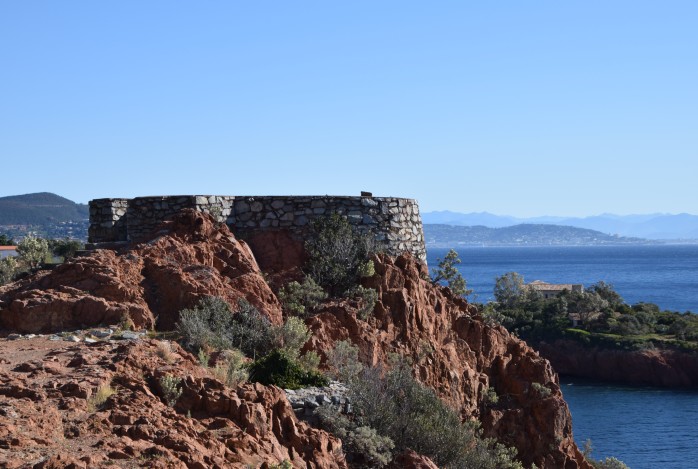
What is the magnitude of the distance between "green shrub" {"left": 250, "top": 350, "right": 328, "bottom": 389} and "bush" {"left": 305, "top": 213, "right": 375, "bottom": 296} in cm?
363

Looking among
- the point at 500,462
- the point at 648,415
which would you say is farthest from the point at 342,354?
the point at 648,415

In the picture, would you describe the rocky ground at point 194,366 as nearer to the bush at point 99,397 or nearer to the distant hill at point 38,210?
the bush at point 99,397

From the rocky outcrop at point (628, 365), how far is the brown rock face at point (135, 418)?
5531 cm

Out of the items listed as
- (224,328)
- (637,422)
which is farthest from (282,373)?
(637,422)

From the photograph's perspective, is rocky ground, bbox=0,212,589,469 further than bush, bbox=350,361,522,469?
No

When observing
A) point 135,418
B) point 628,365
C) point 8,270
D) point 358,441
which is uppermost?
point 8,270

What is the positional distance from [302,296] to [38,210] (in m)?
140

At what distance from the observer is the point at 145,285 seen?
45.2ft

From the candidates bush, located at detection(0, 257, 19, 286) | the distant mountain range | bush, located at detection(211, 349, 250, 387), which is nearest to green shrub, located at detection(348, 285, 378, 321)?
bush, located at detection(211, 349, 250, 387)

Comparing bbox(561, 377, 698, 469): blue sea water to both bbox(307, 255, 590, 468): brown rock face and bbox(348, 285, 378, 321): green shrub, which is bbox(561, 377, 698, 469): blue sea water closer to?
bbox(307, 255, 590, 468): brown rock face

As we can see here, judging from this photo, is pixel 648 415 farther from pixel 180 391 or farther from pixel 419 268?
pixel 180 391

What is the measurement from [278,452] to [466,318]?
7.79 meters

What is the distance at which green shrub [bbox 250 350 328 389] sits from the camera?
37.7 ft

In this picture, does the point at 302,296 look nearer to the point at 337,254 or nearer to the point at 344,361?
the point at 337,254
